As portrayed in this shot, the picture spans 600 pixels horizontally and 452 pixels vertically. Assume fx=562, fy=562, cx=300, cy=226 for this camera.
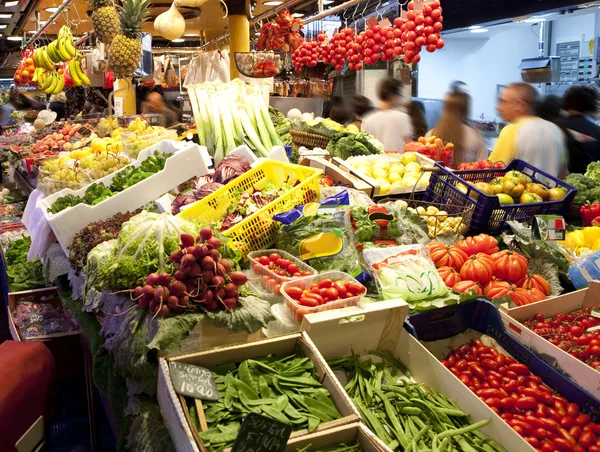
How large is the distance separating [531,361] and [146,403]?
5.23 ft

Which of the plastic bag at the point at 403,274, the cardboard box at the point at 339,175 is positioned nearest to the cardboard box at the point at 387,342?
the plastic bag at the point at 403,274

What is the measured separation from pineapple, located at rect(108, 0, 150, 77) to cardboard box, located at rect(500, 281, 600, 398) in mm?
4492

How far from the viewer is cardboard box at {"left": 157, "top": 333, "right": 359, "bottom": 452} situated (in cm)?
172

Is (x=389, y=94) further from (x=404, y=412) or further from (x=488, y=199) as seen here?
(x=404, y=412)

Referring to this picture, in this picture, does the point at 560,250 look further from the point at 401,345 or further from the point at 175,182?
the point at 175,182

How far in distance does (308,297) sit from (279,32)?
616 cm

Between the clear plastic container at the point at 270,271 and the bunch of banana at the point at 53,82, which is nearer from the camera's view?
the clear plastic container at the point at 270,271

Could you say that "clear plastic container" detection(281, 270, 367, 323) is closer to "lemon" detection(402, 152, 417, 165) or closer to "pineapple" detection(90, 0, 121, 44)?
"lemon" detection(402, 152, 417, 165)

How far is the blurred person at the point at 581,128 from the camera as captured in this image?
6.59m

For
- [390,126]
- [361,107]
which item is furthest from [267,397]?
[361,107]

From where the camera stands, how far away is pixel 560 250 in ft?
11.1

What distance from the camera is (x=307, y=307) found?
2.28m

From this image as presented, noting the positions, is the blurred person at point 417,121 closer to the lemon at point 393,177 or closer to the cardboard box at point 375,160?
the cardboard box at point 375,160

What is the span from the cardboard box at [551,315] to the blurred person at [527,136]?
10.4 feet
